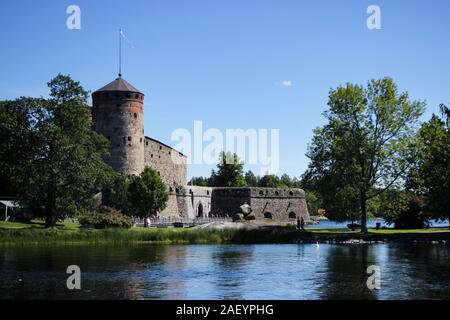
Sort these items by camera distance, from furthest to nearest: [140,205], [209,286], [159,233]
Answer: [140,205]
[159,233]
[209,286]

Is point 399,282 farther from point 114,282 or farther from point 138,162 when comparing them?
point 138,162

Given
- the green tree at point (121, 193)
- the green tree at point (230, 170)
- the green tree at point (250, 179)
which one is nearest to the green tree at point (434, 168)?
the green tree at point (121, 193)

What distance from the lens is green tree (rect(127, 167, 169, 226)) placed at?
5706 centimetres

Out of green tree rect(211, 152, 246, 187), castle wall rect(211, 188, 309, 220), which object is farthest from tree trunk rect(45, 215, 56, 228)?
green tree rect(211, 152, 246, 187)

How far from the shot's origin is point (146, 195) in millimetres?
57000

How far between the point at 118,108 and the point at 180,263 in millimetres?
42673

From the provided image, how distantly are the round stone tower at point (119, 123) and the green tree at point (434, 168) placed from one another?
106 feet

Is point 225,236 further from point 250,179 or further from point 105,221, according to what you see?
point 250,179

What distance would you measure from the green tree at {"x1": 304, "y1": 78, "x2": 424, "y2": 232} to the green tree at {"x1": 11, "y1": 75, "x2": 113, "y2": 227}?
1711 cm

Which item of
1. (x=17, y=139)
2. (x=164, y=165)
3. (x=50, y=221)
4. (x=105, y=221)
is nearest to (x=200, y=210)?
(x=164, y=165)

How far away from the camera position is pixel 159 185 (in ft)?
191

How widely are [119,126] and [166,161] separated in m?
13.6

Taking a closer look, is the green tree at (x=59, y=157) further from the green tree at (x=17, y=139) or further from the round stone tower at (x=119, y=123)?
the round stone tower at (x=119, y=123)
